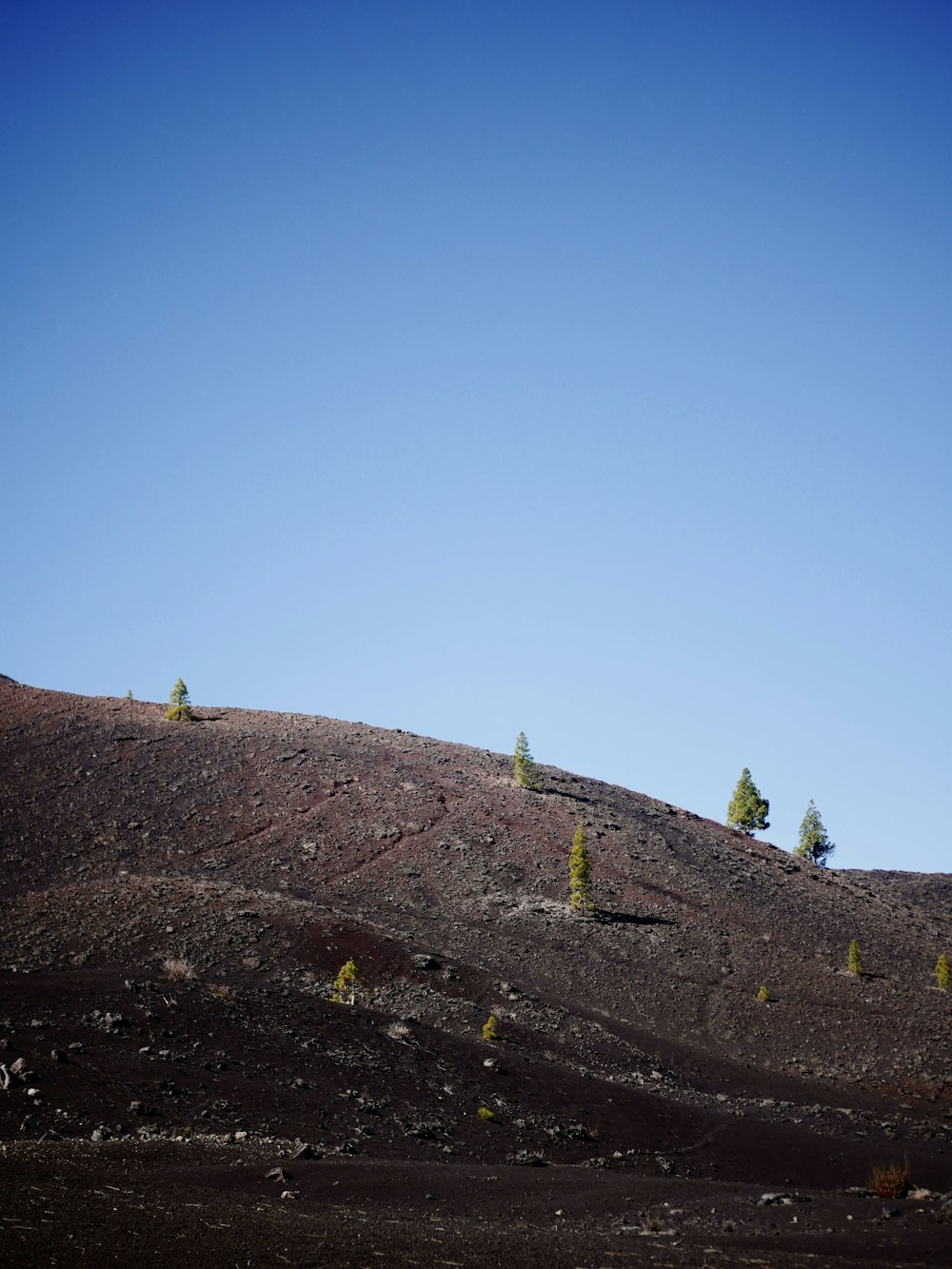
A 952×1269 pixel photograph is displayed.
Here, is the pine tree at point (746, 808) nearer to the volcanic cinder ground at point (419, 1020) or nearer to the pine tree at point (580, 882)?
the volcanic cinder ground at point (419, 1020)

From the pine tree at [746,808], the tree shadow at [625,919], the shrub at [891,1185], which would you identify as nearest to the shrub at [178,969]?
the shrub at [891,1185]

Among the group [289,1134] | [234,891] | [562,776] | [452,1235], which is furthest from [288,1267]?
[562,776]

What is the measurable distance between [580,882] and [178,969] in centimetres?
3262

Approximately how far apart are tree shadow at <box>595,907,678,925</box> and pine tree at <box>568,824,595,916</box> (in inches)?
32.5

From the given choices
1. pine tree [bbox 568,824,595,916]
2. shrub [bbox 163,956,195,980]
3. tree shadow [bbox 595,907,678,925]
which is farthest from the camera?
pine tree [bbox 568,824,595,916]

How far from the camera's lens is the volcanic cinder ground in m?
22.2

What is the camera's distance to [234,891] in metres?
58.2

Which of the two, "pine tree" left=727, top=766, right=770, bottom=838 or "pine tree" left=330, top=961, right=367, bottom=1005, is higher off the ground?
"pine tree" left=727, top=766, right=770, bottom=838

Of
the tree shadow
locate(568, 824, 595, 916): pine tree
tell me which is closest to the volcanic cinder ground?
the tree shadow

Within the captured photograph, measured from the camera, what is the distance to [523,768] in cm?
9281

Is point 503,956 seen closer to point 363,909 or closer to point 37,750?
point 363,909

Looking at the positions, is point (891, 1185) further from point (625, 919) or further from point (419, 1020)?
point (625, 919)

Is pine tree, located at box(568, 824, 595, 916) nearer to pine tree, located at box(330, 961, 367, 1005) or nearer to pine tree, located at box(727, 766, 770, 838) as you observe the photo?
pine tree, located at box(330, 961, 367, 1005)

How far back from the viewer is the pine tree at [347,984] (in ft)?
152
